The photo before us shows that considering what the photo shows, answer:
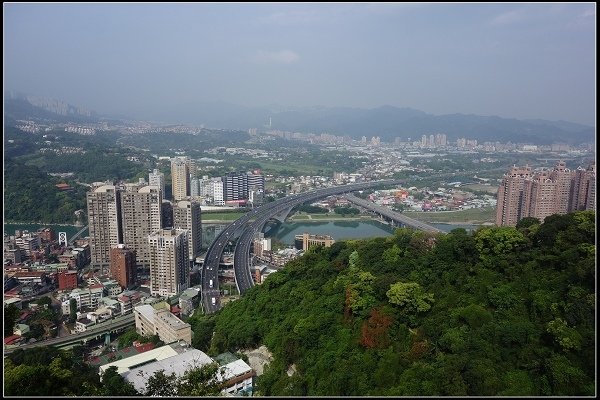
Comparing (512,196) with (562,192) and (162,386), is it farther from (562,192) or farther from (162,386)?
(162,386)

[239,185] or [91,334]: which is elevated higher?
[239,185]

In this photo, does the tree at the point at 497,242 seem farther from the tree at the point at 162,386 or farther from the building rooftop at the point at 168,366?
the tree at the point at 162,386

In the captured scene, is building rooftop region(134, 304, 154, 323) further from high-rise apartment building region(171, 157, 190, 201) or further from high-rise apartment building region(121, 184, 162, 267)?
high-rise apartment building region(171, 157, 190, 201)

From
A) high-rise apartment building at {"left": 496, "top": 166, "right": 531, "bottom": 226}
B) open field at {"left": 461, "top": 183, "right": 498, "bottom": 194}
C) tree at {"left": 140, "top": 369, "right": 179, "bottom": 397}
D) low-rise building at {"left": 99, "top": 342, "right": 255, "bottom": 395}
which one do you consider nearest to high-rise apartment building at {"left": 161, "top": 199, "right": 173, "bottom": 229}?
low-rise building at {"left": 99, "top": 342, "right": 255, "bottom": 395}

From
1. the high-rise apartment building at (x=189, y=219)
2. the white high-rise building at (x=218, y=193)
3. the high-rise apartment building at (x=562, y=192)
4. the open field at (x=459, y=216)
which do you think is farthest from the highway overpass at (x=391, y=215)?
the high-rise apartment building at (x=189, y=219)

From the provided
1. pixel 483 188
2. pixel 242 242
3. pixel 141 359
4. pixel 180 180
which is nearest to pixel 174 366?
pixel 141 359

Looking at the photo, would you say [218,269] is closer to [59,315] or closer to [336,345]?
[59,315]

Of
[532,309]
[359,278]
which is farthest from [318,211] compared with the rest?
[532,309]
